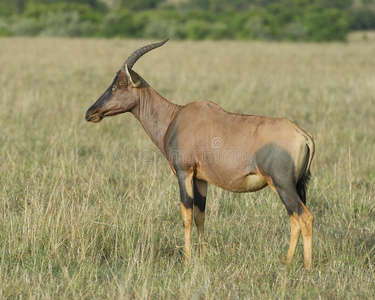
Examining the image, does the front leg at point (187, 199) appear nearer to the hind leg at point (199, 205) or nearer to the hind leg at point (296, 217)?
the hind leg at point (199, 205)

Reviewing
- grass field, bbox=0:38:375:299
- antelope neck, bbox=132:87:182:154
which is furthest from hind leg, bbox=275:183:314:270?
antelope neck, bbox=132:87:182:154

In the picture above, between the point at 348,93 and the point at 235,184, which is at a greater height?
the point at 235,184

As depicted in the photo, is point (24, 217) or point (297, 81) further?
point (297, 81)

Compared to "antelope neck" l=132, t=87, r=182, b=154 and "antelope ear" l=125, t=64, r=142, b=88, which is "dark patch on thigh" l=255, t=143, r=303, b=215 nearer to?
"antelope neck" l=132, t=87, r=182, b=154

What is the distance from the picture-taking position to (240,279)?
4547mm

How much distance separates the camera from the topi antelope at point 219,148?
4.49m

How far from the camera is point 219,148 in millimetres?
4746

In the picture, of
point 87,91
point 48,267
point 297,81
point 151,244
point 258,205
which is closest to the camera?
point 48,267

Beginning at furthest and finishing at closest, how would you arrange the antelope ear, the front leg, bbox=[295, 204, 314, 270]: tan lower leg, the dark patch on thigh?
the antelope ear
the front leg
bbox=[295, 204, 314, 270]: tan lower leg
the dark patch on thigh

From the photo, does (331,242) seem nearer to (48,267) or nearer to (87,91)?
(48,267)

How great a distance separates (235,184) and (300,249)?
1047 mm

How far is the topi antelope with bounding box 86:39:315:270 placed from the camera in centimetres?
449

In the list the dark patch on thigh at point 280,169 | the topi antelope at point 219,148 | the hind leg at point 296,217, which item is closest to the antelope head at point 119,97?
the topi antelope at point 219,148

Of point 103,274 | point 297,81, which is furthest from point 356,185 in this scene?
point 297,81
